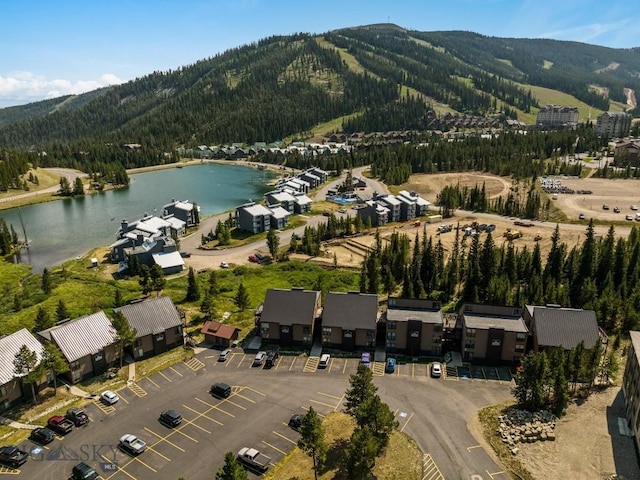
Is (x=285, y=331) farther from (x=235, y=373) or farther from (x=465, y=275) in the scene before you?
(x=465, y=275)

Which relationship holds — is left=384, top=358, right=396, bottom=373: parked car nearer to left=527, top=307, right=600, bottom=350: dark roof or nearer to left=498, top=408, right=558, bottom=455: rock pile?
left=498, top=408, right=558, bottom=455: rock pile

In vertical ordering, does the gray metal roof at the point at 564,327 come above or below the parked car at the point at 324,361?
above

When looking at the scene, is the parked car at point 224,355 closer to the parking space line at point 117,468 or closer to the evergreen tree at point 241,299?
the evergreen tree at point 241,299

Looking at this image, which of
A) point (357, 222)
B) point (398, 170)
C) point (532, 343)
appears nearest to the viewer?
point (532, 343)

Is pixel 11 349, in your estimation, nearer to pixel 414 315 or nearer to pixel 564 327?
pixel 414 315

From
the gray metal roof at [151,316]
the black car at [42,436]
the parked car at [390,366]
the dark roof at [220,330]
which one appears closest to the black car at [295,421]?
the parked car at [390,366]

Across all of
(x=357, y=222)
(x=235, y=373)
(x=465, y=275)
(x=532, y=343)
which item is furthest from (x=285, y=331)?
(x=357, y=222)
